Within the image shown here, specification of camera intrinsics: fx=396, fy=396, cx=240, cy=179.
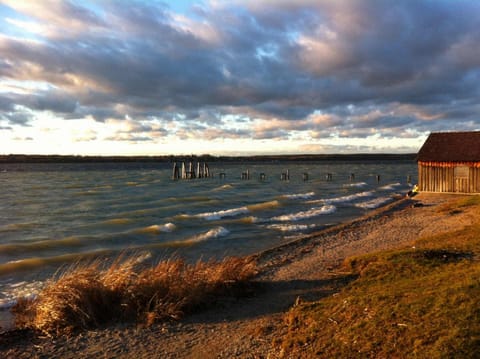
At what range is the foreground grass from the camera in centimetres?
526

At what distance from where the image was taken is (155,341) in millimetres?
6918

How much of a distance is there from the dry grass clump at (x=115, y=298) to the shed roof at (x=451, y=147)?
26.8 meters

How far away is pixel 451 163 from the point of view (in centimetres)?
3036

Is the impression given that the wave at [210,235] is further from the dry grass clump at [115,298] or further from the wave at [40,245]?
the dry grass clump at [115,298]

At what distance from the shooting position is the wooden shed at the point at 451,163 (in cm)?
2955

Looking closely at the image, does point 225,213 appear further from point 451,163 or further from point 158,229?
point 451,163

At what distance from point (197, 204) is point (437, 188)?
62.1 feet

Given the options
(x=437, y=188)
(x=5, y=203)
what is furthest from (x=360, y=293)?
(x=5, y=203)

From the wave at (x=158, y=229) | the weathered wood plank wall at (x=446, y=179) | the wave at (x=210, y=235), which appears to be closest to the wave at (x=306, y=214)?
the wave at (x=210, y=235)

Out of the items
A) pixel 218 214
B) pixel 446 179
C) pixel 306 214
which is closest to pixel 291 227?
pixel 306 214

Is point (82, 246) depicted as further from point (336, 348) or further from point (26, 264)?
point (336, 348)

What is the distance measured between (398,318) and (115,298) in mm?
5453

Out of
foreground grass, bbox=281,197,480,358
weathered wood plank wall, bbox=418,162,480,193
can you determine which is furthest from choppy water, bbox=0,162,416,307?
foreground grass, bbox=281,197,480,358

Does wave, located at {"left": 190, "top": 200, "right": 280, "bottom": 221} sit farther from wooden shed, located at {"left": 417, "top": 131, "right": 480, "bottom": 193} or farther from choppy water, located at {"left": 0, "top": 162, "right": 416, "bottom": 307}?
wooden shed, located at {"left": 417, "top": 131, "right": 480, "bottom": 193}
